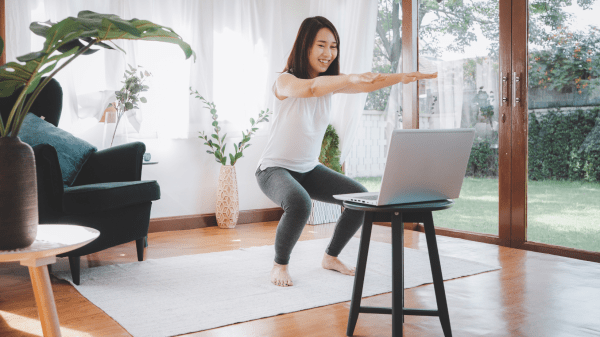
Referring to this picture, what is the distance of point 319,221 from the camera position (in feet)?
14.1

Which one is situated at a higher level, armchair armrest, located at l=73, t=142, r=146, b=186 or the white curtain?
the white curtain

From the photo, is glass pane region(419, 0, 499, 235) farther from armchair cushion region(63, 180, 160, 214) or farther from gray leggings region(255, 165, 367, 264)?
armchair cushion region(63, 180, 160, 214)

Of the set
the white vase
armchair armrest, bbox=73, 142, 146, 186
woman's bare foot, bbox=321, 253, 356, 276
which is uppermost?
the white vase

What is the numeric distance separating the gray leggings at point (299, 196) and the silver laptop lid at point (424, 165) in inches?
29.3

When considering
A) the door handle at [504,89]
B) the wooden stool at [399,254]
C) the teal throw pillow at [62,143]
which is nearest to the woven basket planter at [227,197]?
the teal throw pillow at [62,143]

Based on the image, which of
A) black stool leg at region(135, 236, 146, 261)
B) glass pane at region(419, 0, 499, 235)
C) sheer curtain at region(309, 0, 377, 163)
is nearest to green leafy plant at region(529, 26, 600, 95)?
glass pane at region(419, 0, 499, 235)

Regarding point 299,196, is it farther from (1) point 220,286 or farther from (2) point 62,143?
(2) point 62,143

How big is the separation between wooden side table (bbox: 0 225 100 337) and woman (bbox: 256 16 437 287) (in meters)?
1.02

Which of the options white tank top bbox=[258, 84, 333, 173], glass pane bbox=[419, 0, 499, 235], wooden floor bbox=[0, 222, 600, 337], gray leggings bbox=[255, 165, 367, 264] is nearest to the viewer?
wooden floor bbox=[0, 222, 600, 337]

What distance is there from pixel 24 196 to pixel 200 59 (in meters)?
3.10

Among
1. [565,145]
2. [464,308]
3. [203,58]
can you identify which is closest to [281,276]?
[464,308]

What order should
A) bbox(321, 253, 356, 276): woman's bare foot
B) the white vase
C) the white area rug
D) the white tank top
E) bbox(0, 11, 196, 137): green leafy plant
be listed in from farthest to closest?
1. the white vase
2. bbox(321, 253, 356, 276): woman's bare foot
3. the white tank top
4. the white area rug
5. bbox(0, 11, 196, 137): green leafy plant

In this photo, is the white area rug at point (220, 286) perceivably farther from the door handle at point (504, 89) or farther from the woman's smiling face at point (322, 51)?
the door handle at point (504, 89)

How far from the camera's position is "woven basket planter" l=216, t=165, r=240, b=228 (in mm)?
4098
